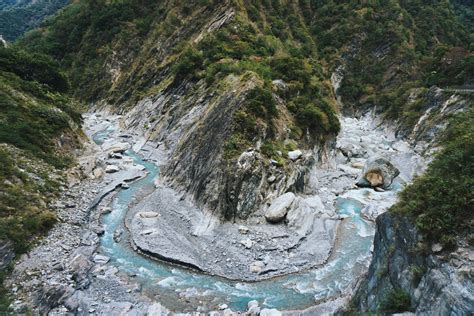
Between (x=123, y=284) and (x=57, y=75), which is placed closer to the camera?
(x=123, y=284)

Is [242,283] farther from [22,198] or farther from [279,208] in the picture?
[22,198]

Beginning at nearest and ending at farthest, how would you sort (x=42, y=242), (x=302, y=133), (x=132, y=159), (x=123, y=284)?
(x=123, y=284) → (x=42, y=242) → (x=302, y=133) → (x=132, y=159)

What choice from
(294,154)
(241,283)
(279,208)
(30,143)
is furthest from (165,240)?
(30,143)

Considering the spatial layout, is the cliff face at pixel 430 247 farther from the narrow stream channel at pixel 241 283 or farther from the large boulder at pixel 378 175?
the large boulder at pixel 378 175

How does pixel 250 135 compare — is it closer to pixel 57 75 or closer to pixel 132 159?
pixel 132 159

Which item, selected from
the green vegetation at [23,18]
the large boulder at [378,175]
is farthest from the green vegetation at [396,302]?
the green vegetation at [23,18]

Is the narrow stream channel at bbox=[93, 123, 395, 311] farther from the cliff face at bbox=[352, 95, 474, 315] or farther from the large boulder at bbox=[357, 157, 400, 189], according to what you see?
→ the large boulder at bbox=[357, 157, 400, 189]

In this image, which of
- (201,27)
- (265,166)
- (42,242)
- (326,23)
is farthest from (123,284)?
(326,23)
